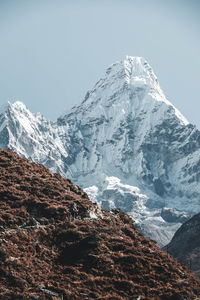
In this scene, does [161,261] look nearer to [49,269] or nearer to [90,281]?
[90,281]

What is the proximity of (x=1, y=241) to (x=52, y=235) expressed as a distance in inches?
152

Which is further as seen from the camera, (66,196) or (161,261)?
(66,196)

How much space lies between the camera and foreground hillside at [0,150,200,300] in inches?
1013

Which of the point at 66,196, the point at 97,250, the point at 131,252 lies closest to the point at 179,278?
the point at 131,252

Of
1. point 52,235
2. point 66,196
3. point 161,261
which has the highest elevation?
point 66,196

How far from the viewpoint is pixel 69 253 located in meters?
29.0

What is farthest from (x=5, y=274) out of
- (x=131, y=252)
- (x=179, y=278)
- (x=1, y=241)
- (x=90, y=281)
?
(x=179, y=278)

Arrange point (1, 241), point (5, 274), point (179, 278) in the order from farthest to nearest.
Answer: point (179, 278) < point (1, 241) < point (5, 274)

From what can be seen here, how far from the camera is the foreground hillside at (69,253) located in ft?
84.4

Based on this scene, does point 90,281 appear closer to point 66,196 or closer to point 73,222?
point 73,222

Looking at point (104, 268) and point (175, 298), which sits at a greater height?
point (104, 268)

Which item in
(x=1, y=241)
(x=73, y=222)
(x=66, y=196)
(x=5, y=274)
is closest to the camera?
(x=5, y=274)

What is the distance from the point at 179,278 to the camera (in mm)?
29312

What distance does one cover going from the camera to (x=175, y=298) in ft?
89.5
